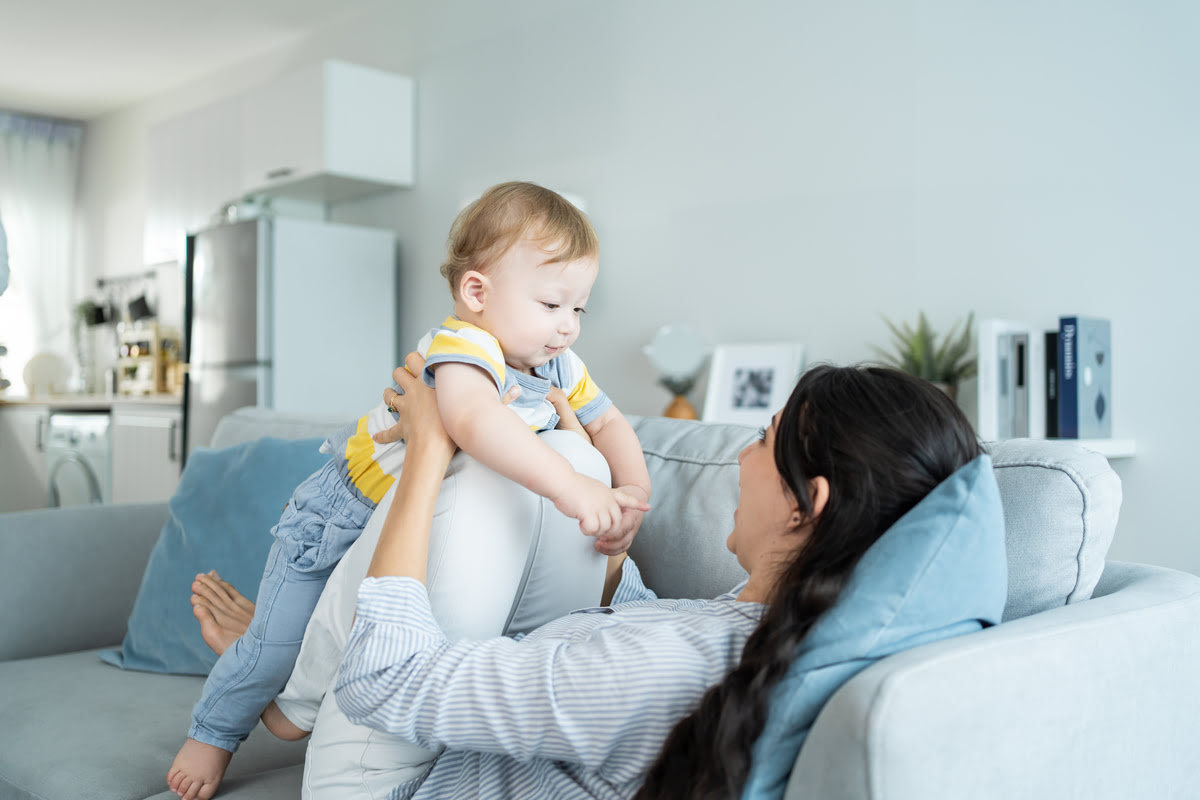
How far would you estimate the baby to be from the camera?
97 centimetres

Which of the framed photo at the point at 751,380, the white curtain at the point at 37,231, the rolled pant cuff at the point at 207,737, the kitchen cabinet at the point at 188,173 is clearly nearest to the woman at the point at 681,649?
the rolled pant cuff at the point at 207,737

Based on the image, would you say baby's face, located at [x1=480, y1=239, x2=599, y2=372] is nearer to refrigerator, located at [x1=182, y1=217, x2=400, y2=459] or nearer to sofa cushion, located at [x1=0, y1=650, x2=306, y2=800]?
sofa cushion, located at [x1=0, y1=650, x2=306, y2=800]

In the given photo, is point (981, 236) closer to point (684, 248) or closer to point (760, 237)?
point (760, 237)

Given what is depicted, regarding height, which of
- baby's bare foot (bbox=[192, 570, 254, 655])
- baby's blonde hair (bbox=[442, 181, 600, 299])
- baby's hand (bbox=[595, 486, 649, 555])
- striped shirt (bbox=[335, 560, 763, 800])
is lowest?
baby's bare foot (bbox=[192, 570, 254, 655])

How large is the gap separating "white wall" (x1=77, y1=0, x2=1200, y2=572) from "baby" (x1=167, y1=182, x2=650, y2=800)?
5.76 ft

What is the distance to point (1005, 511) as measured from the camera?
973 mm

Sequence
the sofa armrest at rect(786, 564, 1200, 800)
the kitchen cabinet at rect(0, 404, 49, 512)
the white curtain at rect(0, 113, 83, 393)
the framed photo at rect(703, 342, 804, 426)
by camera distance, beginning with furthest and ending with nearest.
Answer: the white curtain at rect(0, 113, 83, 393), the kitchen cabinet at rect(0, 404, 49, 512), the framed photo at rect(703, 342, 804, 426), the sofa armrest at rect(786, 564, 1200, 800)

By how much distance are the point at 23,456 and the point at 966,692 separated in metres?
6.65

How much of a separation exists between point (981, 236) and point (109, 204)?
6050 mm

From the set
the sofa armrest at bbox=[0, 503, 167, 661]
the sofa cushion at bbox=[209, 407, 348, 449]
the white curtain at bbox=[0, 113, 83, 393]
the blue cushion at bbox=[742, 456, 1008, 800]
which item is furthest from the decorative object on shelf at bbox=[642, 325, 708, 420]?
the white curtain at bbox=[0, 113, 83, 393]

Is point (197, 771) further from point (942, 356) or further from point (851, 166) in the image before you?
point (851, 166)

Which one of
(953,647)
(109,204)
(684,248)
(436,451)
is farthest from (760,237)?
(109,204)

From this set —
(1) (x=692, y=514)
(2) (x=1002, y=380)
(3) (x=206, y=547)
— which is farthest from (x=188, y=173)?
(1) (x=692, y=514)

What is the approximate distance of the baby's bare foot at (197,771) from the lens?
117 centimetres
